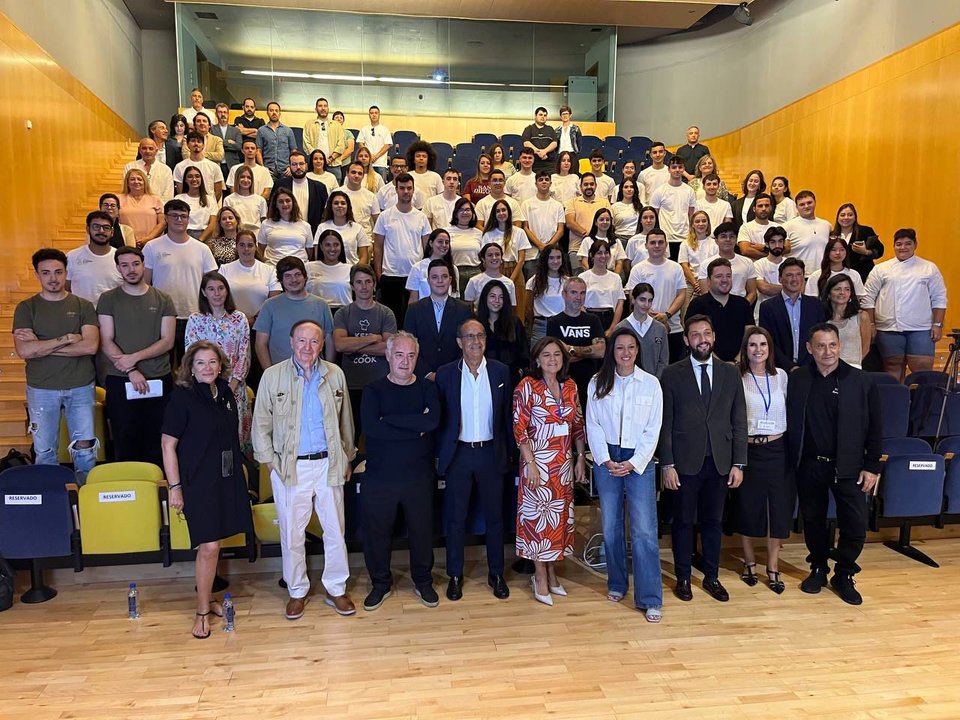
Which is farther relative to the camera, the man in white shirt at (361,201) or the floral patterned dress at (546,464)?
the man in white shirt at (361,201)

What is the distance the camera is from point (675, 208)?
6961mm

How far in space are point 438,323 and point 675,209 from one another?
3521mm

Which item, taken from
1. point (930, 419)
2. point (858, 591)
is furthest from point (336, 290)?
point (930, 419)

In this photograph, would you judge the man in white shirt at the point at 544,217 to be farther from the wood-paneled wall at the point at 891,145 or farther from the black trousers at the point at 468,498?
the wood-paneled wall at the point at 891,145

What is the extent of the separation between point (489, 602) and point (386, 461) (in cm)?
101

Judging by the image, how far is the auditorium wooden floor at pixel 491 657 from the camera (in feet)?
9.62

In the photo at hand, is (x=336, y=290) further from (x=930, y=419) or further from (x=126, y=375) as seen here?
(x=930, y=419)

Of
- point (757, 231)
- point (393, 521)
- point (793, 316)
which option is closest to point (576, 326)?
point (793, 316)

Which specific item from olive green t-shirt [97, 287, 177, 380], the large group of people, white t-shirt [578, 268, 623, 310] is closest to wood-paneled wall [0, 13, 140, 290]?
the large group of people

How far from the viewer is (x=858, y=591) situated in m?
4.04

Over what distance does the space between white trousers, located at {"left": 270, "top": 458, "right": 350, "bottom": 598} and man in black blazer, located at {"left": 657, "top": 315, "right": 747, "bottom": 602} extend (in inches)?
73.3

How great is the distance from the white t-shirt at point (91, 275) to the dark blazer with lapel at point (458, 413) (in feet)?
8.37

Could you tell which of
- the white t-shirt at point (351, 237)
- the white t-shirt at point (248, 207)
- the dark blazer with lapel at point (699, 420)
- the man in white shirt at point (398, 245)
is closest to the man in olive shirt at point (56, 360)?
the white t-shirt at point (351, 237)

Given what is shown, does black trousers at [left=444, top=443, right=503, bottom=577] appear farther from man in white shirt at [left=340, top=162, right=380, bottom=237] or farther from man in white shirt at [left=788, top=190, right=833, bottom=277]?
man in white shirt at [left=788, top=190, right=833, bottom=277]
